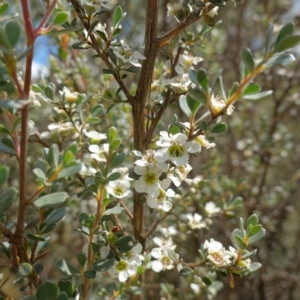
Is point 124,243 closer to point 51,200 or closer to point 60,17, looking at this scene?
point 51,200

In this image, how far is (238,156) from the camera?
2512 mm

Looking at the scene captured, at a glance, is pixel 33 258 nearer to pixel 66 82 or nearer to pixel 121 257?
pixel 121 257

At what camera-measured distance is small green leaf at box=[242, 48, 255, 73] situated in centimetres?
59

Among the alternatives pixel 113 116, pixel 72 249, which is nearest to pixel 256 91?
pixel 113 116

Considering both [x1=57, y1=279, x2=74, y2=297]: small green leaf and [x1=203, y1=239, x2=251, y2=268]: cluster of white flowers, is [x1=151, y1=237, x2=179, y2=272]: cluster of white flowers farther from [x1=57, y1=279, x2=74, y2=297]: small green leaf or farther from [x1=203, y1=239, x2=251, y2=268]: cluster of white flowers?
[x1=57, y1=279, x2=74, y2=297]: small green leaf

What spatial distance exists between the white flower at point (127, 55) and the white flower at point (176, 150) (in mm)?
183

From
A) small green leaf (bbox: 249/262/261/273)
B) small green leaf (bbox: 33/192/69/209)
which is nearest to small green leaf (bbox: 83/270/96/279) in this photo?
small green leaf (bbox: 33/192/69/209)

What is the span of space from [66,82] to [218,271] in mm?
907

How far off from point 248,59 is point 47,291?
0.49 meters

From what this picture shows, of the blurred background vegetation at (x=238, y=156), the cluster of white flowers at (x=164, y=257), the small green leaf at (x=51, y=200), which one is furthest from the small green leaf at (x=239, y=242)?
the blurred background vegetation at (x=238, y=156)

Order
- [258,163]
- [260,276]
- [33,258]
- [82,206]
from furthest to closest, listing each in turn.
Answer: [260,276] < [258,163] < [82,206] < [33,258]

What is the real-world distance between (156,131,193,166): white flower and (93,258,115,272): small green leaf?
0.74 feet

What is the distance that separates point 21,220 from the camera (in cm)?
68

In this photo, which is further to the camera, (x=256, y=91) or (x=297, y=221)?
(x=297, y=221)
